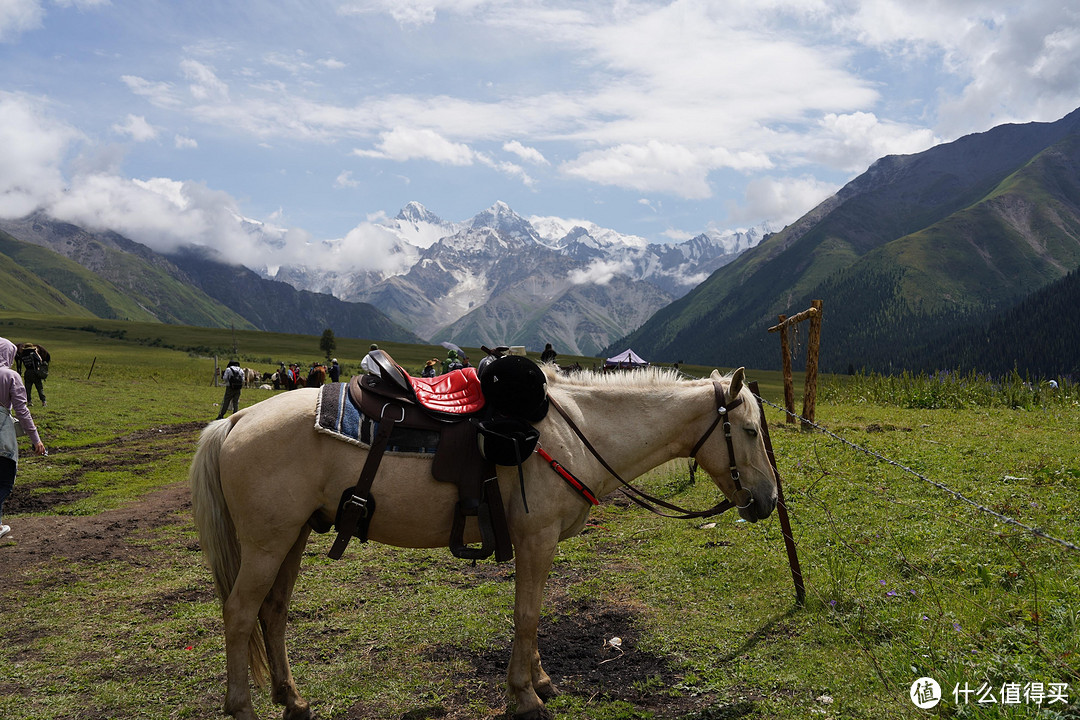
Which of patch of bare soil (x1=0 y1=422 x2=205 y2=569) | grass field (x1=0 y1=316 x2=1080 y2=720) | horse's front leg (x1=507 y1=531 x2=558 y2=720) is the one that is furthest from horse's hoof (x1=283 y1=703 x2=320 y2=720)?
patch of bare soil (x1=0 y1=422 x2=205 y2=569)

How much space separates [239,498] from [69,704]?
245 centimetres

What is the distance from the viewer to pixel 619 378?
659 centimetres

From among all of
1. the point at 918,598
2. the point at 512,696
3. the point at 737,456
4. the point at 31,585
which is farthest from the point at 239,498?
the point at 918,598

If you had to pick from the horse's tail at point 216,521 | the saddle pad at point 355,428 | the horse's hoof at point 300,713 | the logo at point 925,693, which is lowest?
the horse's hoof at point 300,713

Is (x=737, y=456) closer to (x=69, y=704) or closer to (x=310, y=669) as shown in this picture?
(x=310, y=669)

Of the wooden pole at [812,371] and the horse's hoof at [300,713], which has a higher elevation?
the wooden pole at [812,371]

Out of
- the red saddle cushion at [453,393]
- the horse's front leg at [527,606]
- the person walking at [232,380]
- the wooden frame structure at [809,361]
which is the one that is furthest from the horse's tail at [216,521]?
the person walking at [232,380]

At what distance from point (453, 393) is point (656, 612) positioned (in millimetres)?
3781

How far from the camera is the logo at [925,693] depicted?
5.03 meters

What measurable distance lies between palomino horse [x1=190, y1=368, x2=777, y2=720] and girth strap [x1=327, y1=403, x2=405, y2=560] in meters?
0.08

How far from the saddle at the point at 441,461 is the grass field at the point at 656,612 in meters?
1.56

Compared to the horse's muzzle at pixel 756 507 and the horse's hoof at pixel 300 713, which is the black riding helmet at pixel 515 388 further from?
the horse's hoof at pixel 300 713

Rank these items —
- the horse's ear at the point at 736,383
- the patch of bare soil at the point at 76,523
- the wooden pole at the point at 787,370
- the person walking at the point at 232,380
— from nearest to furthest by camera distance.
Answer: the horse's ear at the point at 736,383 → the patch of bare soil at the point at 76,523 → the wooden pole at the point at 787,370 → the person walking at the point at 232,380

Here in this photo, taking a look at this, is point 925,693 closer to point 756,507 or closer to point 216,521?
point 756,507
